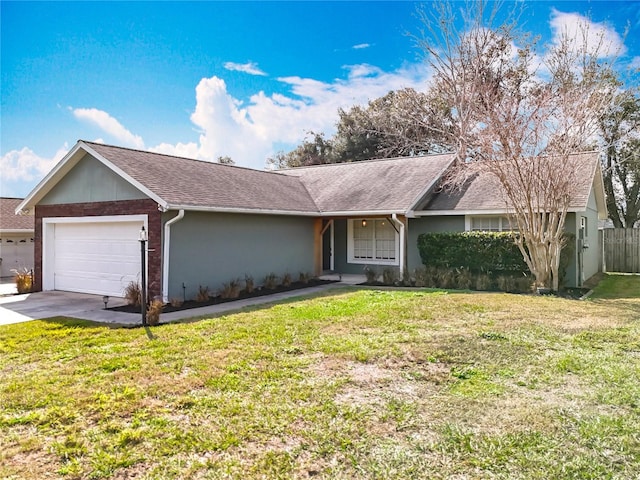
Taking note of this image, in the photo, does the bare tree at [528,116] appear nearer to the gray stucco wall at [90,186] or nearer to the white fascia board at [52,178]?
the gray stucco wall at [90,186]

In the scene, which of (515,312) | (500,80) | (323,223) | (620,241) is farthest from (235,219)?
(620,241)

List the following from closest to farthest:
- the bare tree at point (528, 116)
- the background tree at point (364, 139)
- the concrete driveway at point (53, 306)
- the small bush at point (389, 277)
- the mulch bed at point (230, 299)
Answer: the concrete driveway at point (53, 306) → the mulch bed at point (230, 299) → the bare tree at point (528, 116) → the small bush at point (389, 277) → the background tree at point (364, 139)

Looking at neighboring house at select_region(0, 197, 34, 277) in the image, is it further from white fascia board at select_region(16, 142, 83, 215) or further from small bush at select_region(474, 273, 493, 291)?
small bush at select_region(474, 273, 493, 291)

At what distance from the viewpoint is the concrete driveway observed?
31.7 feet

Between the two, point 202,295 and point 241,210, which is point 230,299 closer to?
point 202,295

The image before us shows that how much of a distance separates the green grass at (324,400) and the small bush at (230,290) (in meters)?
3.83

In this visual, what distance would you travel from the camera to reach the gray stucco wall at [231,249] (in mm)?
11602

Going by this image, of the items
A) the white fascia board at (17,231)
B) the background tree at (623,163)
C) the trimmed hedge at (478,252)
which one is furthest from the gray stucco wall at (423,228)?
the white fascia board at (17,231)

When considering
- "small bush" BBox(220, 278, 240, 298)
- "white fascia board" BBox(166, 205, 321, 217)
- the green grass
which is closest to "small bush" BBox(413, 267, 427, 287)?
"white fascia board" BBox(166, 205, 321, 217)

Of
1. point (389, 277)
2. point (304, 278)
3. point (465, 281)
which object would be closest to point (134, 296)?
point (304, 278)

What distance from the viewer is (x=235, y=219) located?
43.0ft

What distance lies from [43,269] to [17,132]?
16.5 ft

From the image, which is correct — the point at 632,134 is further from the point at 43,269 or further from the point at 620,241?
the point at 43,269

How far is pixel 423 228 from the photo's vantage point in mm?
16141
